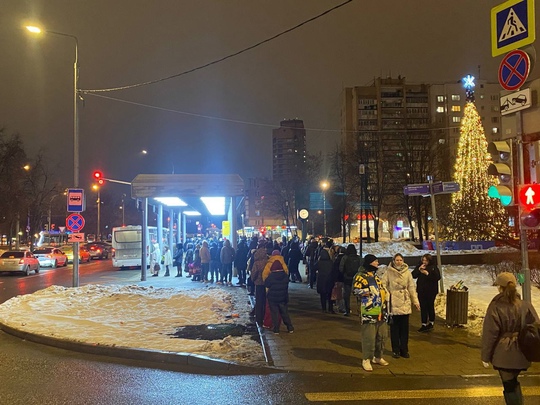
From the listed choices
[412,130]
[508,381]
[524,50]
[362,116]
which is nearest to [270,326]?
[508,381]

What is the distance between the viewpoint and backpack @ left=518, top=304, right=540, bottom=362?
14.7 feet

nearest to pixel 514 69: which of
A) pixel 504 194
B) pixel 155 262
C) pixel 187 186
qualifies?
pixel 504 194

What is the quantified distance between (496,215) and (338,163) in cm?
2516

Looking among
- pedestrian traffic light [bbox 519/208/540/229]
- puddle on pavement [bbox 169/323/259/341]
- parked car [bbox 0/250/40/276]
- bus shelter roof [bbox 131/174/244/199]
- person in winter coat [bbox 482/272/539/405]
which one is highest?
bus shelter roof [bbox 131/174/244/199]

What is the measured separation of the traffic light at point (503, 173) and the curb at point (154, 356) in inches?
178

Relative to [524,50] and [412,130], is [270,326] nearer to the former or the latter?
[524,50]

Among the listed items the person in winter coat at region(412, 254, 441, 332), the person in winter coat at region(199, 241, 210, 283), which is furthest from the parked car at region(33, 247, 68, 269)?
the person in winter coat at region(412, 254, 441, 332)

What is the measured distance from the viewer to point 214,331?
9.87m

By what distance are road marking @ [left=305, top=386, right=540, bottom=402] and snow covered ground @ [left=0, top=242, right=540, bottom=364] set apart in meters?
1.77

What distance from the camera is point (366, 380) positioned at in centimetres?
685

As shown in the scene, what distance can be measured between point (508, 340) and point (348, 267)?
6772 mm

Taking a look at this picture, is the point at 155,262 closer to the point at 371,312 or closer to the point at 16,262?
the point at 16,262

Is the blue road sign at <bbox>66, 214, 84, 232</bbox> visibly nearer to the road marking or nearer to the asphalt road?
the asphalt road

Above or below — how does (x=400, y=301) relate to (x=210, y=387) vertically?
above
